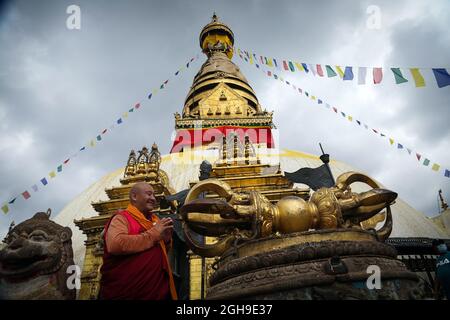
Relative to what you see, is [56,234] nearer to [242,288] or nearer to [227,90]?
[242,288]

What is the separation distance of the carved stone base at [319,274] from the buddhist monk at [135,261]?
48 centimetres

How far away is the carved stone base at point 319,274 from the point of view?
1.48m

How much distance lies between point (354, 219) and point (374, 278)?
0.67m

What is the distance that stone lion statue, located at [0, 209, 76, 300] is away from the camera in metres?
2.23

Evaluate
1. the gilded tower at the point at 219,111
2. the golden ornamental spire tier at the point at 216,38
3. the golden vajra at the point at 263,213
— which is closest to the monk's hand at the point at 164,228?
the golden vajra at the point at 263,213

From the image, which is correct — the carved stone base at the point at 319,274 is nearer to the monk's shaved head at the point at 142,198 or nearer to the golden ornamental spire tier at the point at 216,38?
the monk's shaved head at the point at 142,198

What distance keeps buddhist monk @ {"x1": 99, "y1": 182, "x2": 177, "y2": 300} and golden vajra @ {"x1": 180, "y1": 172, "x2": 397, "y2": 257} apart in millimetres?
257

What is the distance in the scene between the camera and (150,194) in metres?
2.34

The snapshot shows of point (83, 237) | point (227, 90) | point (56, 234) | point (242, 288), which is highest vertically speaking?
point (227, 90)

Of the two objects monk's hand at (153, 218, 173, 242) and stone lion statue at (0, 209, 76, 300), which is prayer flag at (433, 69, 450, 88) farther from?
stone lion statue at (0, 209, 76, 300)

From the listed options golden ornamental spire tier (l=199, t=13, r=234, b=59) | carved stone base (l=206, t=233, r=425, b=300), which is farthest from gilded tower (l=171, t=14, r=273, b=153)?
carved stone base (l=206, t=233, r=425, b=300)

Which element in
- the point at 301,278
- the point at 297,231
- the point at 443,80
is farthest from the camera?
the point at 443,80

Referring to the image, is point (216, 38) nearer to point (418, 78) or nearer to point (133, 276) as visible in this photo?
point (418, 78)
